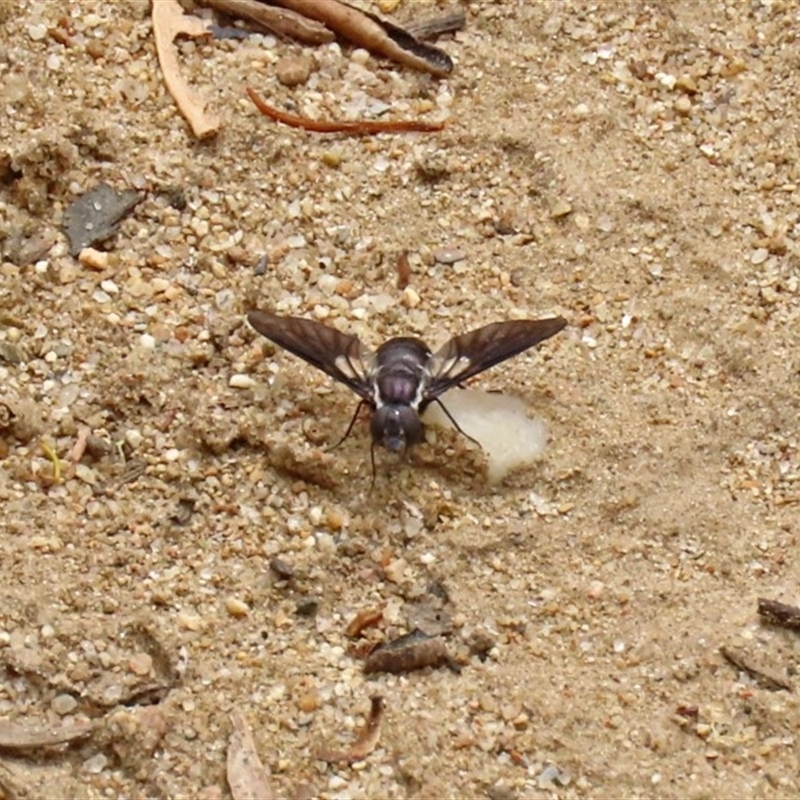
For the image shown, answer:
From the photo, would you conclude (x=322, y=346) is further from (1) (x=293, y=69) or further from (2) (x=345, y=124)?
(1) (x=293, y=69)

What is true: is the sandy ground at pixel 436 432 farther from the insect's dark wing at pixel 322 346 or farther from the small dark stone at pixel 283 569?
the insect's dark wing at pixel 322 346

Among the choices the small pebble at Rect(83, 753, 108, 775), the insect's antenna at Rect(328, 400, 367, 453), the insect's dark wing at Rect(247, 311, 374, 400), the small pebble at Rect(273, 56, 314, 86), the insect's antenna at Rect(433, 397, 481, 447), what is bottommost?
the small pebble at Rect(83, 753, 108, 775)

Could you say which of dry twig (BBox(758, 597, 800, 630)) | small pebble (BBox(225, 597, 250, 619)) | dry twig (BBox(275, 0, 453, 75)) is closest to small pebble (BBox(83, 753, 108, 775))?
small pebble (BBox(225, 597, 250, 619))

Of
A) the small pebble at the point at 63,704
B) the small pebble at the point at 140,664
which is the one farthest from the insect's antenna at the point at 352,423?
the small pebble at the point at 63,704

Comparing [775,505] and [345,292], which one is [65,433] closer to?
[345,292]

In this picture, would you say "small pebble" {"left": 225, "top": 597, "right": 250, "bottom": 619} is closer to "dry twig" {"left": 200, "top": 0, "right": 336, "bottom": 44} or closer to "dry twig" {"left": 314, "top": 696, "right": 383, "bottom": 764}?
"dry twig" {"left": 314, "top": 696, "right": 383, "bottom": 764}

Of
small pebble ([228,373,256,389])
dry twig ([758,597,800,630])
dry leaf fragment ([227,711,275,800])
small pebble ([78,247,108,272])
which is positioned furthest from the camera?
small pebble ([78,247,108,272])
